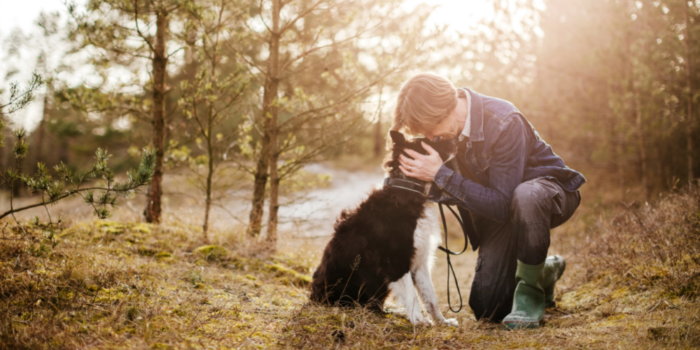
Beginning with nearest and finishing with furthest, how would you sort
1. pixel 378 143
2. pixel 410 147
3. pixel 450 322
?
pixel 450 322
pixel 410 147
pixel 378 143

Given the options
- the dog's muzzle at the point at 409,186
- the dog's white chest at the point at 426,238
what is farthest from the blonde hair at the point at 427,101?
the dog's white chest at the point at 426,238

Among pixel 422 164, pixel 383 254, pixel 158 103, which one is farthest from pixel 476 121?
pixel 158 103

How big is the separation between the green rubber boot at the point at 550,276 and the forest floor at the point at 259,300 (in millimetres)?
98

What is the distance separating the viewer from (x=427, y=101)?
232 cm

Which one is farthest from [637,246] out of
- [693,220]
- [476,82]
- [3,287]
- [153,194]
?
[476,82]

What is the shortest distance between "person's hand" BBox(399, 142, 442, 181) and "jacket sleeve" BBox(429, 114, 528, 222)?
0.05 meters

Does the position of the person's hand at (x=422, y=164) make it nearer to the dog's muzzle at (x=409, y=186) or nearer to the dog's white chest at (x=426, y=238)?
the dog's muzzle at (x=409, y=186)

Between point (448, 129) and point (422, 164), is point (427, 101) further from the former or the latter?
point (422, 164)

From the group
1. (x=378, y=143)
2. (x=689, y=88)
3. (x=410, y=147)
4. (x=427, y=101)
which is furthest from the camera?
(x=378, y=143)

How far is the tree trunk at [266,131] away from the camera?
12.3 ft

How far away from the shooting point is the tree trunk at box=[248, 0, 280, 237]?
12.3ft

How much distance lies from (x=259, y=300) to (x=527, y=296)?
1677 mm

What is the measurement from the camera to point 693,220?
9.00 feet

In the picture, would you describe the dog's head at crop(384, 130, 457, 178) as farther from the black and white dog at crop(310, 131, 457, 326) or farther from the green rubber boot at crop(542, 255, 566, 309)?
the green rubber boot at crop(542, 255, 566, 309)
